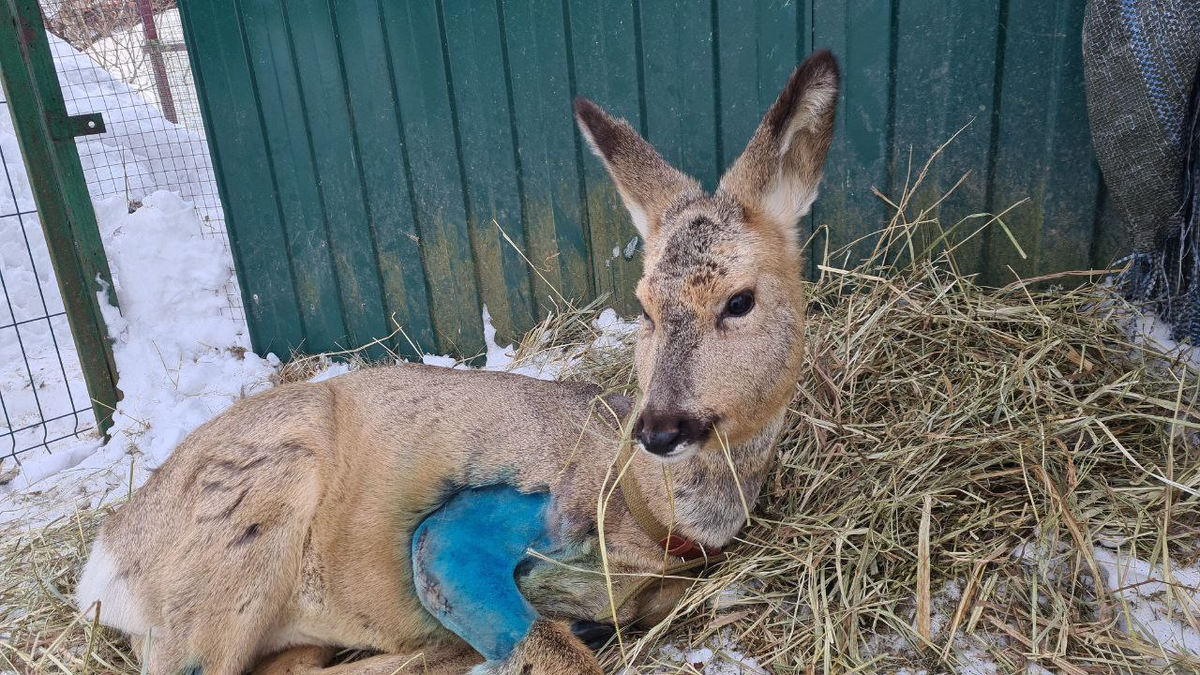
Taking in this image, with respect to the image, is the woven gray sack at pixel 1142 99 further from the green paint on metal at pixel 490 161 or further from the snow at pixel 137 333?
the snow at pixel 137 333

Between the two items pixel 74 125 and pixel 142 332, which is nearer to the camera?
pixel 74 125

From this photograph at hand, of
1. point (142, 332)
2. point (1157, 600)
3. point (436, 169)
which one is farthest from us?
point (142, 332)

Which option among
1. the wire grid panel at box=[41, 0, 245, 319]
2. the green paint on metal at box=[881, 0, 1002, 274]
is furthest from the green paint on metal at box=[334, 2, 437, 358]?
the green paint on metal at box=[881, 0, 1002, 274]

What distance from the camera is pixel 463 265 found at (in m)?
5.36

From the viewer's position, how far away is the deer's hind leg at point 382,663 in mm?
3074

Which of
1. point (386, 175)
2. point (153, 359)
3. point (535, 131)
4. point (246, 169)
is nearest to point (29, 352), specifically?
point (153, 359)

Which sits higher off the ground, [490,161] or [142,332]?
[490,161]

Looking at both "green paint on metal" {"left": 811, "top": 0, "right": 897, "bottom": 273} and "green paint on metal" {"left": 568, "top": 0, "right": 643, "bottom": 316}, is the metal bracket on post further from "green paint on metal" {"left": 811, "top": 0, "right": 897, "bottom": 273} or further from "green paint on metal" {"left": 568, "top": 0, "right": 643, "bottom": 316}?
"green paint on metal" {"left": 811, "top": 0, "right": 897, "bottom": 273}

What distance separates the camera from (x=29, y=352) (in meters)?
6.79

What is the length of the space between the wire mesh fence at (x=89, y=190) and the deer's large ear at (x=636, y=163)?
4.07m

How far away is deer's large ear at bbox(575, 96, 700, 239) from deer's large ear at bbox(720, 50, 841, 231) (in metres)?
0.25

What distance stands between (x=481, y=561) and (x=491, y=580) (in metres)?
0.07

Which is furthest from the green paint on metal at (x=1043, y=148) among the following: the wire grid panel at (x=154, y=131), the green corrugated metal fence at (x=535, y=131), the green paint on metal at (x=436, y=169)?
the wire grid panel at (x=154, y=131)

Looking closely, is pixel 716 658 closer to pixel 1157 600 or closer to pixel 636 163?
pixel 1157 600
